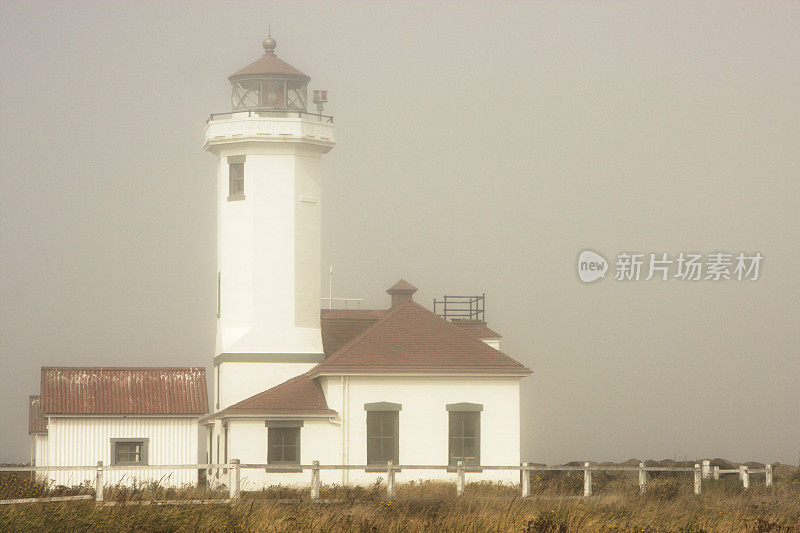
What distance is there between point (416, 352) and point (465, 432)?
2.38m

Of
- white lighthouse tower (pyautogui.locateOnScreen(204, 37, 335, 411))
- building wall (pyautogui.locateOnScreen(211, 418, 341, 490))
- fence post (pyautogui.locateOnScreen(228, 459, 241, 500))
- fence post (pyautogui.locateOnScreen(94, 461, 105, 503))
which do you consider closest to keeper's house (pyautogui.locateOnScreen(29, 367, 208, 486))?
white lighthouse tower (pyautogui.locateOnScreen(204, 37, 335, 411))

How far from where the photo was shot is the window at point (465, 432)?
37.4 m

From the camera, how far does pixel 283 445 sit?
37.2 meters

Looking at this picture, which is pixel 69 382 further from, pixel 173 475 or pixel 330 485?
pixel 330 485

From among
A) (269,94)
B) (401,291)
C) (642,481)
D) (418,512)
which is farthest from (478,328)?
(418,512)

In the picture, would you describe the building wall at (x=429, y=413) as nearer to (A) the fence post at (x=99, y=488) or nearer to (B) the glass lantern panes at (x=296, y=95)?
(B) the glass lantern panes at (x=296, y=95)

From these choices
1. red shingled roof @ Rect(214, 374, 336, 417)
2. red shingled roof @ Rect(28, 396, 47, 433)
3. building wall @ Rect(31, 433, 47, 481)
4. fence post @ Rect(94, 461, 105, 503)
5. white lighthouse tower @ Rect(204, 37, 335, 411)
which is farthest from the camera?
red shingled roof @ Rect(28, 396, 47, 433)

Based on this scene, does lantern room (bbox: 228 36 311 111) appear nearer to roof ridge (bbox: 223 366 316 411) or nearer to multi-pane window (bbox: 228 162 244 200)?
multi-pane window (bbox: 228 162 244 200)

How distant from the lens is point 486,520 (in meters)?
24.2

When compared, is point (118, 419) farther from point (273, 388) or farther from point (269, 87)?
point (269, 87)

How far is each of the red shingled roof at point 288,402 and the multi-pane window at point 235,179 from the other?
578cm

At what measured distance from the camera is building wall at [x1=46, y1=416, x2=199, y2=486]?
126 feet

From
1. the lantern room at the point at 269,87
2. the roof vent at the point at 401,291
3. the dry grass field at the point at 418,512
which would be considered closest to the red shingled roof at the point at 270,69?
the lantern room at the point at 269,87

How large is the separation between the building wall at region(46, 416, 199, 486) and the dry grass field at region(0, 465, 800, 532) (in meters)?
6.87
